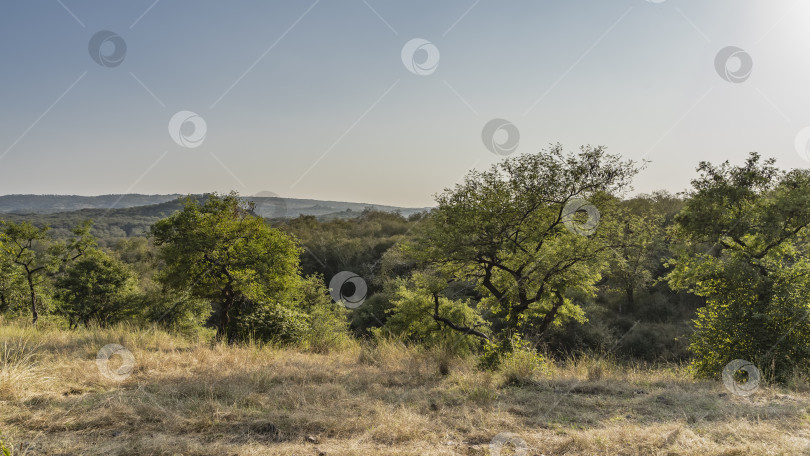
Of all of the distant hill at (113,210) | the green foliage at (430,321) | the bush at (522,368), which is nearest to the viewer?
the bush at (522,368)

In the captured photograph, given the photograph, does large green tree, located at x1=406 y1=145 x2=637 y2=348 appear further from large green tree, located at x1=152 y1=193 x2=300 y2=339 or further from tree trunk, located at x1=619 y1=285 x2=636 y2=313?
tree trunk, located at x1=619 y1=285 x2=636 y2=313

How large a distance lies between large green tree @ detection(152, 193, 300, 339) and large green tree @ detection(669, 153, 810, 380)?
13619 millimetres

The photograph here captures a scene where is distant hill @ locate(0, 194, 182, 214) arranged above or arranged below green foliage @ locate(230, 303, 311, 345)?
above

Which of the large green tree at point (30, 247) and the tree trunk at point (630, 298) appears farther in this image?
the tree trunk at point (630, 298)

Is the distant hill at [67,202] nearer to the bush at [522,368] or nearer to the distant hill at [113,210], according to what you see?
the distant hill at [113,210]

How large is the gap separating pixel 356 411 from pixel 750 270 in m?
12.4

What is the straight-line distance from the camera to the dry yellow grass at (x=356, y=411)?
395 centimetres

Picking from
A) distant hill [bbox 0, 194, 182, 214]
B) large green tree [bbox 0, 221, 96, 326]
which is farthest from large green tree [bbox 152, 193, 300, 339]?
distant hill [bbox 0, 194, 182, 214]

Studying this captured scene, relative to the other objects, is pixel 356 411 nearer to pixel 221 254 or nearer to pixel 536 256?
pixel 536 256

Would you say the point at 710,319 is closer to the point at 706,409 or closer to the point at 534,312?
the point at 534,312

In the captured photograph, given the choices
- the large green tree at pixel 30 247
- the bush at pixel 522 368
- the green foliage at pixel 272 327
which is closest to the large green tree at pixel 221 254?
the green foliage at pixel 272 327

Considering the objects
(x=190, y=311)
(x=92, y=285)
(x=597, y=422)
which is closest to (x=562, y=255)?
(x=597, y=422)

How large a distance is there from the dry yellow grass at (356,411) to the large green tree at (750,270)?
14.9 feet

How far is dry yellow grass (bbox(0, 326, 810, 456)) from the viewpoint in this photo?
3947 millimetres
